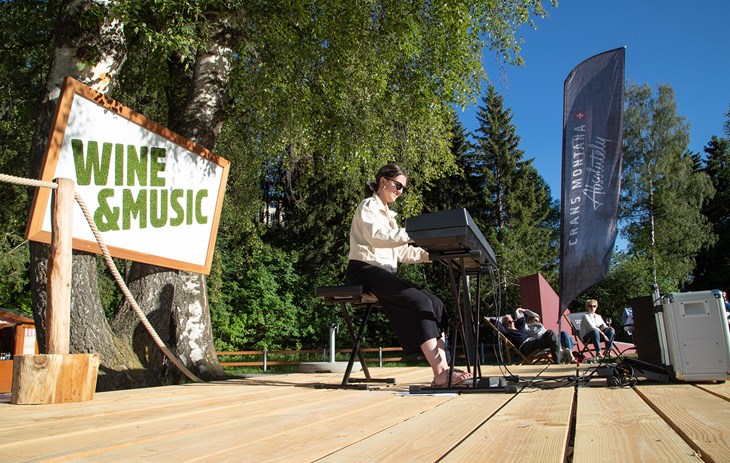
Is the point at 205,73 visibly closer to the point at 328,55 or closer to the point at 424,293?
the point at 328,55

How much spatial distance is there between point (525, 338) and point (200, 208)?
664cm

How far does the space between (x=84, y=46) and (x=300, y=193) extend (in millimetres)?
18067

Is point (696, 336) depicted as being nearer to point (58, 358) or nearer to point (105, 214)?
point (58, 358)

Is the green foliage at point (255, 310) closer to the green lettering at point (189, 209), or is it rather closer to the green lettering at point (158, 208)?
the green lettering at point (189, 209)

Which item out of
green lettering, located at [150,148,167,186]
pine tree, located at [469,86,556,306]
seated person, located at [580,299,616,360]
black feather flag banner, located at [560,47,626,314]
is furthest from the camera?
pine tree, located at [469,86,556,306]

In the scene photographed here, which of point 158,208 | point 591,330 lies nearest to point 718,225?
point 591,330

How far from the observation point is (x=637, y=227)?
25.7 m

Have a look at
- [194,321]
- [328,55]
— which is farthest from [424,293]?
[328,55]

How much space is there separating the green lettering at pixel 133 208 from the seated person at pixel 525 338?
6230mm

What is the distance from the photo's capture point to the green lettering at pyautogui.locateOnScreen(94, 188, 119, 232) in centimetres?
371

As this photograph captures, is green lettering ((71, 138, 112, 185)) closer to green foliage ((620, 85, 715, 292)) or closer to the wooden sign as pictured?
the wooden sign

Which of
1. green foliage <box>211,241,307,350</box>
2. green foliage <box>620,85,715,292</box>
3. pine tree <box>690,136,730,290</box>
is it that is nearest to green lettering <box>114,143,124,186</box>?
green foliage <box>211,241,307,350</box>

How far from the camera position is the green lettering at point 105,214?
146 inches

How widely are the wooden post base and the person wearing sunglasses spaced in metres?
1.52
